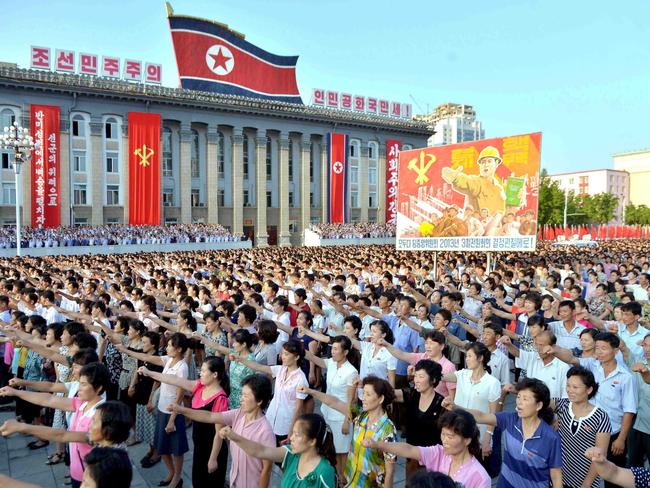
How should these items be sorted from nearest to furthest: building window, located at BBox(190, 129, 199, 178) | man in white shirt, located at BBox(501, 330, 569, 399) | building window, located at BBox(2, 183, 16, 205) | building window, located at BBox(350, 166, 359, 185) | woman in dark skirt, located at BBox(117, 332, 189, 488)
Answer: man in white shirt, located at BBox(501, 330, 569, 399), woman in dark skirt, located at BBox(117, 332, 189, 488), building window, located at BBox(2, 183, 16, 205), building window, located at BBox(190, 129, 199, 178), building window, located at BBox(350, 166, 359, 185)

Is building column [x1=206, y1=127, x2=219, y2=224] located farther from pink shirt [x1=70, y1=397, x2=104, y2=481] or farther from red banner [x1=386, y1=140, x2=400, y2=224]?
pink shirt [x1=70, y1=397, x2=104, y2=481]

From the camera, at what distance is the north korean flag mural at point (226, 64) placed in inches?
1495

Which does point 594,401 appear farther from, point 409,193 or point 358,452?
point 409,193

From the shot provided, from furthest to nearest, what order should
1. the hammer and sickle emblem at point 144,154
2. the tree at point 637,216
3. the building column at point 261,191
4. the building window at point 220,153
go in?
1. the tree at point 637,216
2. the building column at point 261,191
3. the building window at point 220,153
4. the hammer and sickle emblem at point 144,154

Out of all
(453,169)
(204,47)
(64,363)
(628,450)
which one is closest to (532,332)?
(628,450)

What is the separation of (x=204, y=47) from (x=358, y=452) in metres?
40.0

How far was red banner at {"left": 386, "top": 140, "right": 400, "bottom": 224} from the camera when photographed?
46156 millimetres

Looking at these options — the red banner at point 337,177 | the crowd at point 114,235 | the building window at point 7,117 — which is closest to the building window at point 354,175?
the red banner at point 337,177

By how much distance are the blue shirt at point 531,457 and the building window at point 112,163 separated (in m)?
36.4

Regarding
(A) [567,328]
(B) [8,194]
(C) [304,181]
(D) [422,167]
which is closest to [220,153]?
(C) [304,181]

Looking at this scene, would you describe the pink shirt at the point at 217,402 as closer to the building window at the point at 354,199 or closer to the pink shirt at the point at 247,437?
the pink shirt at the point at 247,437

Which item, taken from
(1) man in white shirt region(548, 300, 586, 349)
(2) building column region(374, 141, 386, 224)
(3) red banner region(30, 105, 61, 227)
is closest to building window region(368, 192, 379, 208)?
(2) building column region(374, 141, 386, 224)

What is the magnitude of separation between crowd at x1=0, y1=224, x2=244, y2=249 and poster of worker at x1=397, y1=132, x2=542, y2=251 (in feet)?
62.6

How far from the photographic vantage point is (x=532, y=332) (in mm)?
5004
